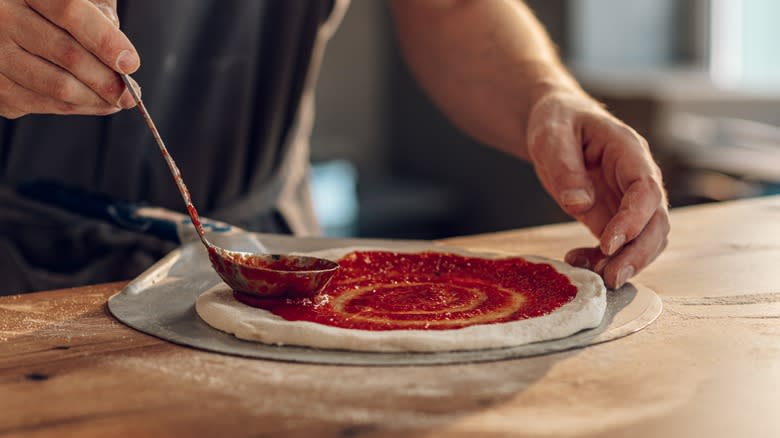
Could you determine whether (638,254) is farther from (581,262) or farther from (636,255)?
(581,262)

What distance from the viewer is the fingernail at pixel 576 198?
136 cm

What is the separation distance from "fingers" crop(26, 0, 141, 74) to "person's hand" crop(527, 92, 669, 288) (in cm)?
65

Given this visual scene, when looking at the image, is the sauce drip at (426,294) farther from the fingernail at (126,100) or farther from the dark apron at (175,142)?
the dark apron at (175,142)

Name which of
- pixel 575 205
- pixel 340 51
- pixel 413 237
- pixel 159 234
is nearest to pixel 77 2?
pixel 159 234

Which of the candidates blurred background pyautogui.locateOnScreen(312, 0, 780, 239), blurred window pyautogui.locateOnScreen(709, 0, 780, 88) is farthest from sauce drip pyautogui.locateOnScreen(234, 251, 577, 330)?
blurred window pyautogui.locateOnScreen(709, 0, 780, 88)

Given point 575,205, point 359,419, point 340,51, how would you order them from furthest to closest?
1. point 340,51
2. point 575,205
3. point 359,419

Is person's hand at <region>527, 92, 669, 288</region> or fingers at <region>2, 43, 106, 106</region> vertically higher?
fingers at <region>2, 43, 106, 106</region>

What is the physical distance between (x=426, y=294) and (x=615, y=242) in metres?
0.28

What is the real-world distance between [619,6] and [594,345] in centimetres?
453

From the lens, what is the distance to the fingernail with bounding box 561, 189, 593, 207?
136 centimetres

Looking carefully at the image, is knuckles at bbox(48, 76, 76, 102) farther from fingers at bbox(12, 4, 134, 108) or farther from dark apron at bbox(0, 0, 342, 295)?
dark apron at bbox(0, 0, 342, 295)

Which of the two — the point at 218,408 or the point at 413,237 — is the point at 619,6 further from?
the point at 218,408

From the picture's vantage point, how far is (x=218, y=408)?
0.88m

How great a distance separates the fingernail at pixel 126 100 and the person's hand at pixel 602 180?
63 centimetres
